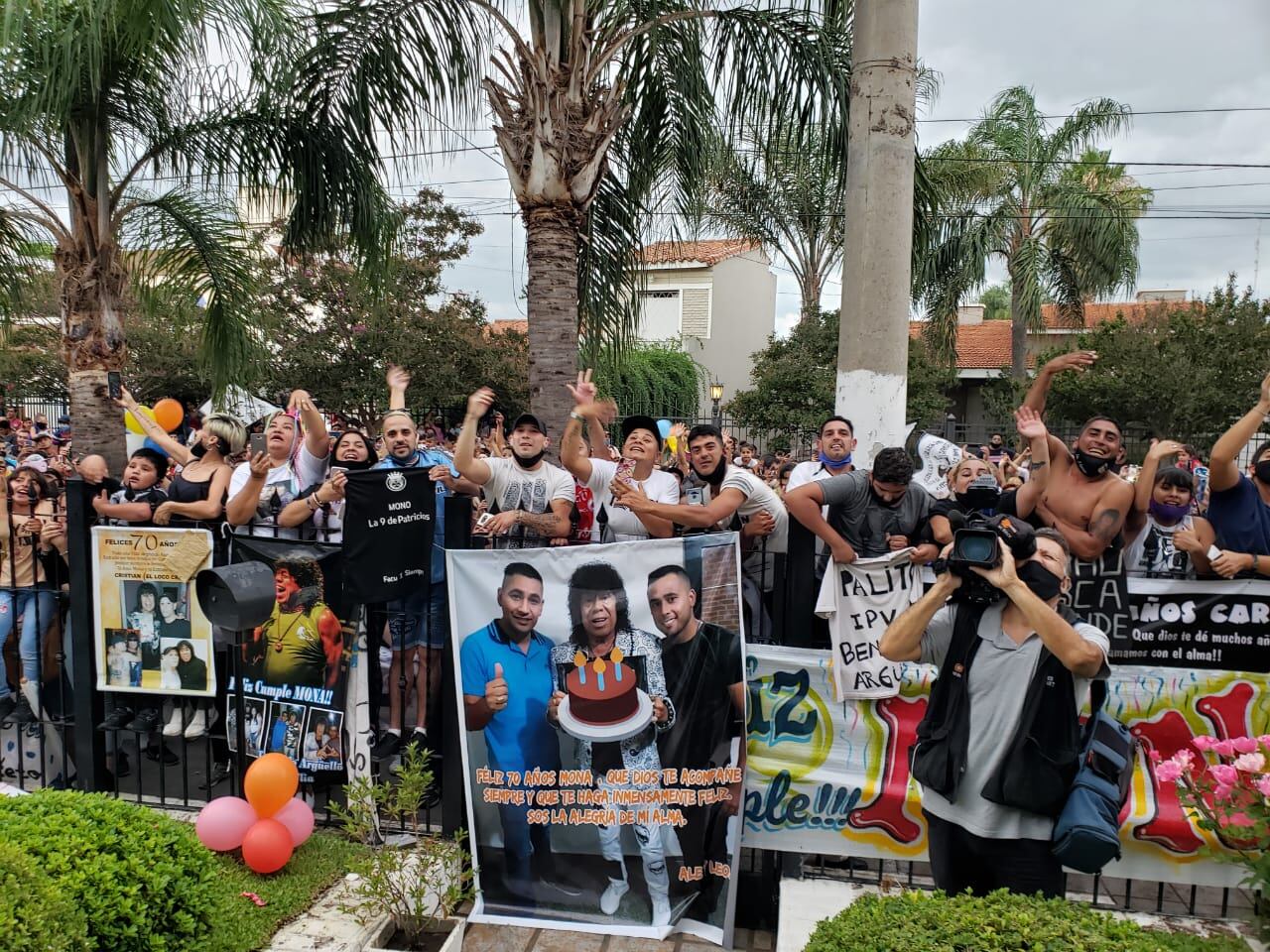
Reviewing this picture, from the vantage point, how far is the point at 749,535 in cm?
444

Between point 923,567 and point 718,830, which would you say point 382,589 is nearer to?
point 718,830

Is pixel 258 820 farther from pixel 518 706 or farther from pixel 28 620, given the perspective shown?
pixel 28 620

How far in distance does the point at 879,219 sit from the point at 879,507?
1.98 meters

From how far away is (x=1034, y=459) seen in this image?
4.73 meters

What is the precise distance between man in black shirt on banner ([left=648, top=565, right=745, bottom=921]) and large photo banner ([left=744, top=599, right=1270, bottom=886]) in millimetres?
192

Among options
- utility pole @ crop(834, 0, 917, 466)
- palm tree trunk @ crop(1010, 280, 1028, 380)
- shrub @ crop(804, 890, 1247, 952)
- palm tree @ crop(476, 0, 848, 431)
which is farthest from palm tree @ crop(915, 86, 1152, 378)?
shrub @ crop(804, 890, 1247, 952)

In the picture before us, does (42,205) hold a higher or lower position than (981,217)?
lower

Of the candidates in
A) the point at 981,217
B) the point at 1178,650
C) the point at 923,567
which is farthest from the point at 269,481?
the point at 981,217

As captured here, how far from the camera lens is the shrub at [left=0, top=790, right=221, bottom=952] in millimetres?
2664

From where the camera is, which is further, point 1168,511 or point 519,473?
point 519,473

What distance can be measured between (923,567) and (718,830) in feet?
5.01

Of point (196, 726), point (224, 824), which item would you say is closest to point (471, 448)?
point (224, 824)

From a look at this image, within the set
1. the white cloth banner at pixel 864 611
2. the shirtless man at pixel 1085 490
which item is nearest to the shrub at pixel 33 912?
the white cloth banner at pixel 864 611

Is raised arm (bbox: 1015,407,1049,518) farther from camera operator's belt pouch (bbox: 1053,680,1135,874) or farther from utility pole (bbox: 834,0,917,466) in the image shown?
camera operator's belt pouch (bbox: 1053,680,1135,874)
